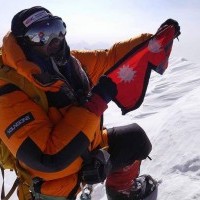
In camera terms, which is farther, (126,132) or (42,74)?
(126,132)

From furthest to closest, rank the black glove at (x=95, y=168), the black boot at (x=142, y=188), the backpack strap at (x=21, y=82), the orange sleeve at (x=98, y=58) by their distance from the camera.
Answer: the orange sleeve at (x=98, y=58) < the black boot at (x=142, y=188) < the black glove at (x=95, y=168) < the backpack strap at (x=21, y=82)

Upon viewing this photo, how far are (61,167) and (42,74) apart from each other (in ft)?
2.45

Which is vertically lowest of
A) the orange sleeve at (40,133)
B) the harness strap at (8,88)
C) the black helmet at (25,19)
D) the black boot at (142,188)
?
the black boot at (142,188)

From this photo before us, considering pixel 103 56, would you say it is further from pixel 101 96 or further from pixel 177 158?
pixel 177 158

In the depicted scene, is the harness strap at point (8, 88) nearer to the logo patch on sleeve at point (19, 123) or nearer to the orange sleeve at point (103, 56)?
the logo patch on sleeve at point (19, 123)

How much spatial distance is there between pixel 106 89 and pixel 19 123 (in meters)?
0.73

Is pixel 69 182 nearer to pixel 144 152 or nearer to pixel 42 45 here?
pixel 144 152

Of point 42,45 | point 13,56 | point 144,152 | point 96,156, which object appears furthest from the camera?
point 144,152

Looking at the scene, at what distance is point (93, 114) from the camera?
2.99 metres

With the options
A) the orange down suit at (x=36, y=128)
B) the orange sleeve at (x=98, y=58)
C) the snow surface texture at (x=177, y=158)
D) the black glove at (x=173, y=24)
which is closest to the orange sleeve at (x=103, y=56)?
the orange sleeve at (x=98, y=58)

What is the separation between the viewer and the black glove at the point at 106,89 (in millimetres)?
3039

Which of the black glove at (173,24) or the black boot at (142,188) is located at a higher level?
the black glove at (173,24)

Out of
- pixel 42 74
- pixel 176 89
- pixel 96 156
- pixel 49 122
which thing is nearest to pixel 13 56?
pixel 42 74

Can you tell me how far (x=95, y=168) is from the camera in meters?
3.47
